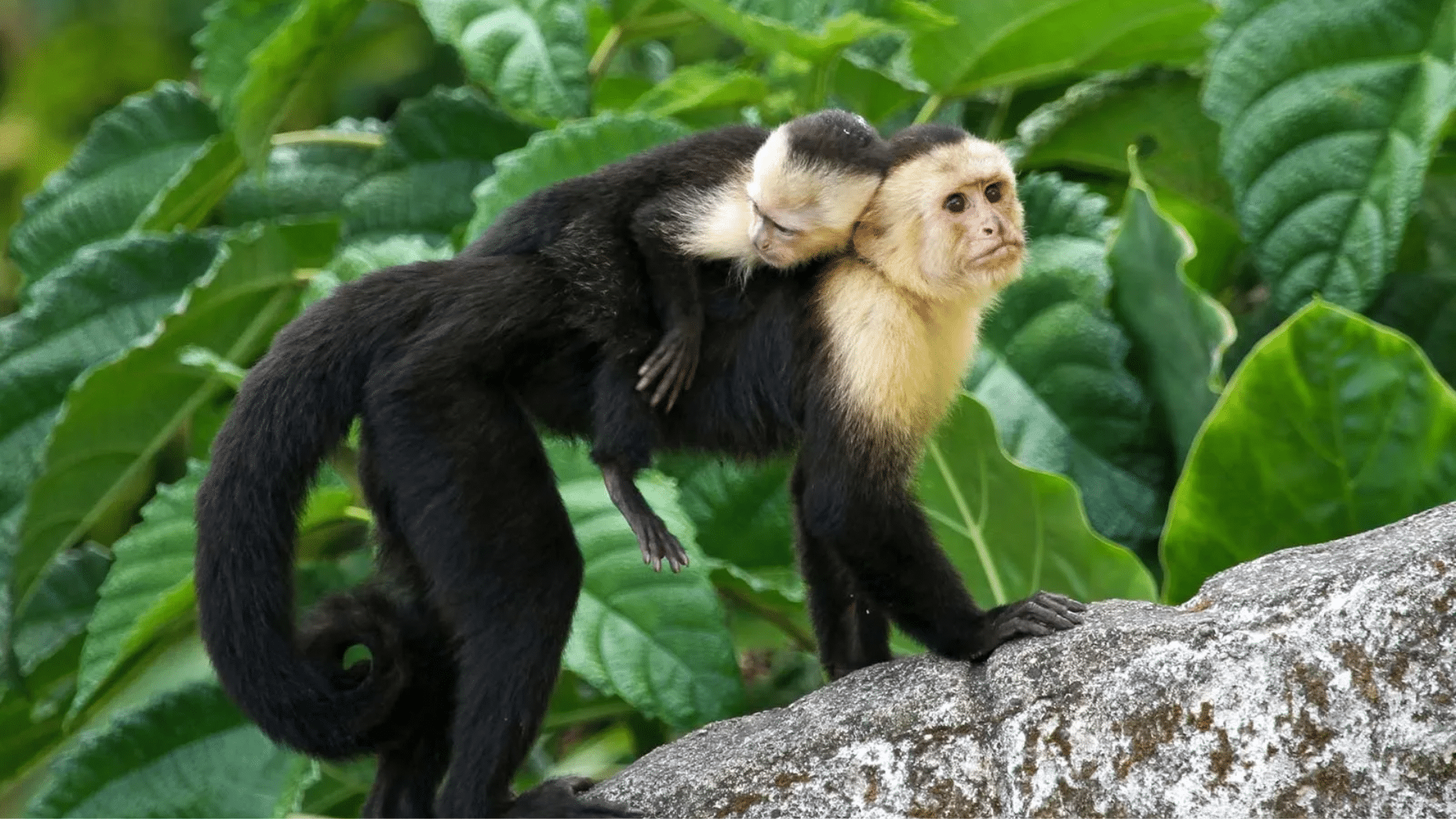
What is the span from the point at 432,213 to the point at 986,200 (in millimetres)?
1620

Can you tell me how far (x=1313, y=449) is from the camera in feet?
7.95

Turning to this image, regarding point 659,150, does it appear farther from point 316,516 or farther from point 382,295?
point 316,516

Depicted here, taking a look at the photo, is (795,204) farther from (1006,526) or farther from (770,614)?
(770,614)

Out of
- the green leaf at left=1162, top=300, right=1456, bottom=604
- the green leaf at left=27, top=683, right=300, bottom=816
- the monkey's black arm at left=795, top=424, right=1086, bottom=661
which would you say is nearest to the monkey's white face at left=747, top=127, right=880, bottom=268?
the monkey's black arm at left=795, top=424, right=1086, bottom=661

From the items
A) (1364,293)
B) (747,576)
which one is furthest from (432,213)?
(1364,293)

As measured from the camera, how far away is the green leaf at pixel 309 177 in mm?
3705

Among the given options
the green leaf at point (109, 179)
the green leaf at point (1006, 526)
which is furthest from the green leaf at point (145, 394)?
the green leaf at point (1006, 526)

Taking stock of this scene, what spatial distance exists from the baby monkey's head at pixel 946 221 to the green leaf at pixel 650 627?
0.61 m

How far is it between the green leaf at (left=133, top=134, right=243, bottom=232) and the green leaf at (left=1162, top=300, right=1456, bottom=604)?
208 centimetres

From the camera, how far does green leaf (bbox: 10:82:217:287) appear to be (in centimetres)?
356

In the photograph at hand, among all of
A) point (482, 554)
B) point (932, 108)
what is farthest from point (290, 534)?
point (932, 108)

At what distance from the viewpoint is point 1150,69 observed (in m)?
3.36

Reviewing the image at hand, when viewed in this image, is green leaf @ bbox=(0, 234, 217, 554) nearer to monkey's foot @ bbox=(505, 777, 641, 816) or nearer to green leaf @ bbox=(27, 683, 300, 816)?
green leaf @ bbox=(27, 683, 300, 816)

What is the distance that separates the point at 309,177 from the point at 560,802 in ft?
7.21
